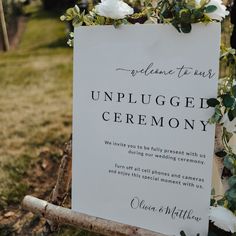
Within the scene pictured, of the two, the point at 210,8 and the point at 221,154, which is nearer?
the point at 210,8

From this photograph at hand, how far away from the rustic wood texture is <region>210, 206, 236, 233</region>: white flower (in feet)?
0.73

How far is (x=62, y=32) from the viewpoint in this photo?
9.20m

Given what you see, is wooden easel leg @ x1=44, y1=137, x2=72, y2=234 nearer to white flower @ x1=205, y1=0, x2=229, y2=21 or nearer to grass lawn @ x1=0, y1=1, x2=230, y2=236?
grass lawn @ x1=0, y1=1, x2=230, y2=236

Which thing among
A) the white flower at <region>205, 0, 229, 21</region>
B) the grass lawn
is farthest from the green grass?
the white flower at <region>205, 0, 229, 21</region>

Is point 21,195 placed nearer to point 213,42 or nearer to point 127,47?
point 127,47

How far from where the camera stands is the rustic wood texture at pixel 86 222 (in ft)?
4.83

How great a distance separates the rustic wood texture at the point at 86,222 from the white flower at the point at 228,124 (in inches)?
16.6

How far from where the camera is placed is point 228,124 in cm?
135

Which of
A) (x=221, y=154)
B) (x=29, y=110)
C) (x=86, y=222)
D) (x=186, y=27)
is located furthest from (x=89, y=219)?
(x=29, y=110)

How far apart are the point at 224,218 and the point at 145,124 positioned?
0.39m

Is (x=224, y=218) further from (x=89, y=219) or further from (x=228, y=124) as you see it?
(x=89, y=219)

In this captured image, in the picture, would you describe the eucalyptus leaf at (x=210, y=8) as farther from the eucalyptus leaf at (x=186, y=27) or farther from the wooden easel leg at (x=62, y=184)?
the wooden easel leg at (x=62, y=184)

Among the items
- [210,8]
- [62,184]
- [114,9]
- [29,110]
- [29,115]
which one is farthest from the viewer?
[29,110]

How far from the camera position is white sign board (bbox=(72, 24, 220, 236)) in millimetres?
1335
